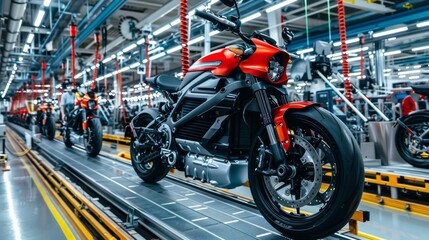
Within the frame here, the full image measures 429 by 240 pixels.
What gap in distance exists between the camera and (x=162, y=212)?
7.76ft

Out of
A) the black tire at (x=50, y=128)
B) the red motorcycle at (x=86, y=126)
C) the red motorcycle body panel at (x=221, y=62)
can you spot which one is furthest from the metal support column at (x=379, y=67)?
the black tire at (x=50, y=128)

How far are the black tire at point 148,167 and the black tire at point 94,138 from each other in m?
2.05

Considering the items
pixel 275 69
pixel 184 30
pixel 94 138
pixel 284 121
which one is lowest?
pixel 94 138

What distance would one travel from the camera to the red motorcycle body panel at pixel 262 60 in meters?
1.94

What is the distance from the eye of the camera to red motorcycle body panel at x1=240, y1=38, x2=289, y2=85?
1942mm

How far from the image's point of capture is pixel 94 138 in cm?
528

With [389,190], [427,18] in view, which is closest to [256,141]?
[389,190]

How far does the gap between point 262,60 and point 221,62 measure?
0.34 meters

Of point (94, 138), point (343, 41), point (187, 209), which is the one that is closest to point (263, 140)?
point (187, 209)

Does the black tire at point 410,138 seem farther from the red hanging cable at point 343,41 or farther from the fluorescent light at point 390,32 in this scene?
the fluorescent light at point 390,32

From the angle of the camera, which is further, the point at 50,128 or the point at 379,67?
the point at 379,67

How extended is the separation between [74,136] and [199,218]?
454cm

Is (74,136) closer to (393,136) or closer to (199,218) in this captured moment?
(199,218)

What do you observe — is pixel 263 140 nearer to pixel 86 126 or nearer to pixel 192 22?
pixel 86 126
